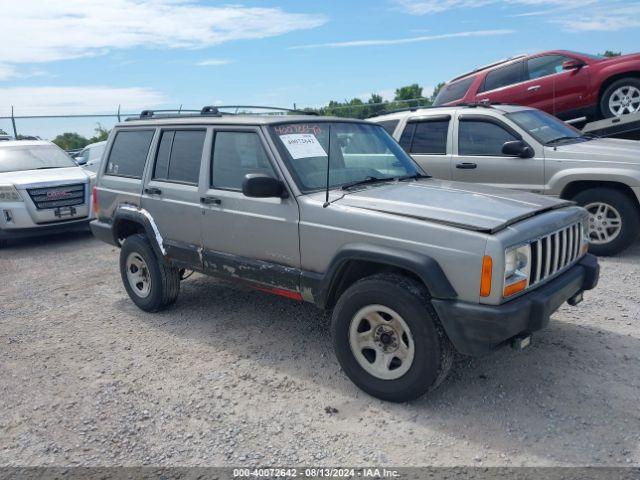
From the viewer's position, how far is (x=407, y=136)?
24.9 feet

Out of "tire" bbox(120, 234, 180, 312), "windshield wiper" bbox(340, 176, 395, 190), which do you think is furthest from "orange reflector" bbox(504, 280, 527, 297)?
"tire" bbox(120, 234, 180, 312)

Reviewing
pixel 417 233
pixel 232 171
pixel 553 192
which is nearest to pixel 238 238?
pixel 232 171

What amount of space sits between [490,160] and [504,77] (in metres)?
3.65

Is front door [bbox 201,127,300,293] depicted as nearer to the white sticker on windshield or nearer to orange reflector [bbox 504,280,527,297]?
the white sticker on windshield

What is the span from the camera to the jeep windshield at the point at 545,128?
265 inches

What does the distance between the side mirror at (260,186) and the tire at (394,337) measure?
89 cm

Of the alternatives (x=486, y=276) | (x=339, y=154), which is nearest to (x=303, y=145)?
(x=339, y=154)

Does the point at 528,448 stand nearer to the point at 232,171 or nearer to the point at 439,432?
the point at 439,432

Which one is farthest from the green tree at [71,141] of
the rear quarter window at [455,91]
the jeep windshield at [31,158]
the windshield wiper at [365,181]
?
the windshield wiper at [365,181]

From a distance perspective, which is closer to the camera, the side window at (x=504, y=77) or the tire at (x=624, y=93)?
the tire at (x=624, y=93)

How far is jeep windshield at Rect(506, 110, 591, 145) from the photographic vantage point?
22.1 ft

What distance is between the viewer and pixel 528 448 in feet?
9.71

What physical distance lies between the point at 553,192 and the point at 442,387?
3807 mm

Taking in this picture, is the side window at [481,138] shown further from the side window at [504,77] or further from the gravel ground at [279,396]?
the side window at [504,77]
